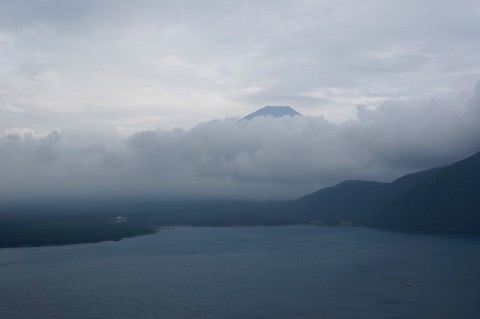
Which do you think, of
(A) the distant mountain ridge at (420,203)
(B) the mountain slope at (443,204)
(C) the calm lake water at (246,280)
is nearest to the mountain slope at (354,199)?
(A) the distant mountain ridge at (420,203)

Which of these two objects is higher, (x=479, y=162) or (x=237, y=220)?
→ (x=479, y=162)

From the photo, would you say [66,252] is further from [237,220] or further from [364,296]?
[237,220]

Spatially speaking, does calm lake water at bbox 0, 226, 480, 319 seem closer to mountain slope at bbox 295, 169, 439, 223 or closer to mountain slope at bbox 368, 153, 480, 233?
mountain slope at bbox 368, 153, 480, 233

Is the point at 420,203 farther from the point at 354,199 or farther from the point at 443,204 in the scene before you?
the point at 354,199

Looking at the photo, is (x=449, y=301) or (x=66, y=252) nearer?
(x=449, y=301)

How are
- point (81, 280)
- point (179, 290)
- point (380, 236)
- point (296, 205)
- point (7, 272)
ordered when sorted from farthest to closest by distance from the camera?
point (296, 205) → point (380, 236) → point (7, 272) → point (81, 280) → point (179, 290)

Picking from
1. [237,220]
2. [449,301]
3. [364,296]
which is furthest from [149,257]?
[237,220]

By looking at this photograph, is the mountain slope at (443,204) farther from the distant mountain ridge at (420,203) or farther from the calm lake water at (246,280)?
the calm lake water at (246,280)
